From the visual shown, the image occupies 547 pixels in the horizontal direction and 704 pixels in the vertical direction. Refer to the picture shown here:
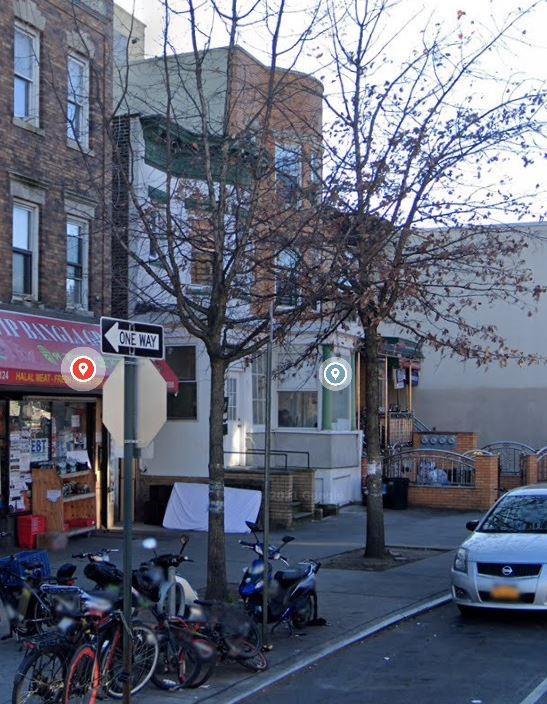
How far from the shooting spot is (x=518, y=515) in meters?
11.5

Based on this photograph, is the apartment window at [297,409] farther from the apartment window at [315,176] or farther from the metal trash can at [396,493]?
the apartment window at [315,176]

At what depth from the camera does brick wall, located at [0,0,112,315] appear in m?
15.1

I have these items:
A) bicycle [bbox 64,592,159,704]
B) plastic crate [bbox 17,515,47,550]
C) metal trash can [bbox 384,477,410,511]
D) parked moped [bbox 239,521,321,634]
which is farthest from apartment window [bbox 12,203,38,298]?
metal trash can [bbox 384,477,410,511]

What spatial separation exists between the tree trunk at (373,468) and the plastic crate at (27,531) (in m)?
5.42

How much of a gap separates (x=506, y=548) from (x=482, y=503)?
12.6 meters

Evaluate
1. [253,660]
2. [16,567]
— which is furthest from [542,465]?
[16,567]

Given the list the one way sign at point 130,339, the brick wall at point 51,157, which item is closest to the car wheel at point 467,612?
the one way sign at point 130,339

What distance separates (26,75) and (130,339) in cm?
1027

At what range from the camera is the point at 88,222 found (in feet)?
55.9

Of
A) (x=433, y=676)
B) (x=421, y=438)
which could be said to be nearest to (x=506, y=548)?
(x=433, y=676)

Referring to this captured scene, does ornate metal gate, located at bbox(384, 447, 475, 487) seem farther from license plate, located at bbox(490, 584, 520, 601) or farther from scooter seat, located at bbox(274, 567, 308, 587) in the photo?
scooter seat, located at bbox(274, 567, 308, 587)

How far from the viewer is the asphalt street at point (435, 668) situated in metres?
7.57

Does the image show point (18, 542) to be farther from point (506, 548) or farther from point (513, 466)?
point (513, 466)

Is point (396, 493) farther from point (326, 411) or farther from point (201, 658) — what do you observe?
point (201, 658)
